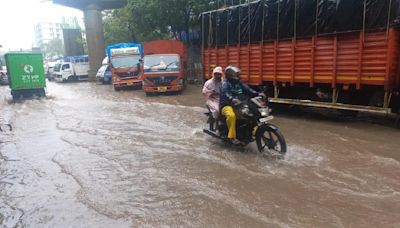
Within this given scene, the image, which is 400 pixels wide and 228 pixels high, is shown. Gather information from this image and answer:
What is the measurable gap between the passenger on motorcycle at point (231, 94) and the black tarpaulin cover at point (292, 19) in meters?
3.06

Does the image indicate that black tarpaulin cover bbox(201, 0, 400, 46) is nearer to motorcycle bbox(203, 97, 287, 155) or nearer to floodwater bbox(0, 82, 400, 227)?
floodwater bbox(0, 82, 400, 227)

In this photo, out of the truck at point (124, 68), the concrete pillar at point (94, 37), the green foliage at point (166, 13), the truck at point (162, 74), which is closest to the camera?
the truck at point (162, 74)

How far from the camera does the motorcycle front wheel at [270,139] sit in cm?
594

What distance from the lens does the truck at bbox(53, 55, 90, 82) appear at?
31289 mm

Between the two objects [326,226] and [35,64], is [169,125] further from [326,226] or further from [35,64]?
[35,64]

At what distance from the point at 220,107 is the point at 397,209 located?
3.46m

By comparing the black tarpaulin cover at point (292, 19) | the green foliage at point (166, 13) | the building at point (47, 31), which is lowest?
the black tarpaulin cover at point (292, 19)

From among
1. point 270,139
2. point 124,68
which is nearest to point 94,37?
point 124,68

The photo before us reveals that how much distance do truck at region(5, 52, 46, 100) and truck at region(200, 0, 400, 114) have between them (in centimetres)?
992

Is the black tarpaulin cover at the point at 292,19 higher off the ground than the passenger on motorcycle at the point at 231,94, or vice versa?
the black tarpaulin cover at the point at 292,19

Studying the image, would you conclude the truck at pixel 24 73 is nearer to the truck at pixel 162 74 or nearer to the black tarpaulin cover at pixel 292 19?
the truck at pixel 162 74

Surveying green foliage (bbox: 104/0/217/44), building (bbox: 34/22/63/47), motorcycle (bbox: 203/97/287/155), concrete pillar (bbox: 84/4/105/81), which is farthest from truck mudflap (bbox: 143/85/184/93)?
building (bbox: 34/22/63/47)

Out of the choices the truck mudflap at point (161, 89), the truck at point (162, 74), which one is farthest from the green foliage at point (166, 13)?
the truck mudflap at point (161, 89)

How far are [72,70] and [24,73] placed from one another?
15.1 m
